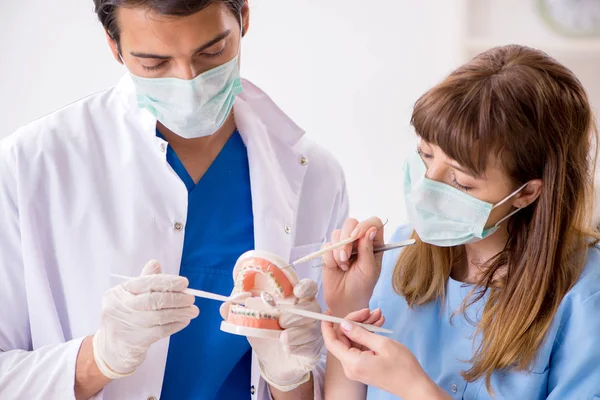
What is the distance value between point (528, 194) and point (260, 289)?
21.9 inches

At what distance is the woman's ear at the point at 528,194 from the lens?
54.1 inches

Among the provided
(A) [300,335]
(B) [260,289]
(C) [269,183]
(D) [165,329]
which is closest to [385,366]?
(A) [300,335]

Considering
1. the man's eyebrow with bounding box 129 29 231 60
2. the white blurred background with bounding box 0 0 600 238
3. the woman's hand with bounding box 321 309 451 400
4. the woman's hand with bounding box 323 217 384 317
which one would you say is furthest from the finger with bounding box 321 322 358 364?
the white blurred background with bounding box 0 0 600 238

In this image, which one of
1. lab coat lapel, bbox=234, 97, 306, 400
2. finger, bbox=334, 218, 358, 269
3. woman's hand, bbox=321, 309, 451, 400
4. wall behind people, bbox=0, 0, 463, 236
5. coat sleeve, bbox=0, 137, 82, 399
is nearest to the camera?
Result: woman's hand, bbox=321, 309, 451, 400

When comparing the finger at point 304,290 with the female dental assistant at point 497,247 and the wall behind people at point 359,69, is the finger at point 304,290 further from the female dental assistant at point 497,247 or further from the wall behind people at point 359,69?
the wall behind people at point 359,69

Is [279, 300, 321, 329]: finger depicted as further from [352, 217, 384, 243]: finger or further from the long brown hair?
the long brown hair

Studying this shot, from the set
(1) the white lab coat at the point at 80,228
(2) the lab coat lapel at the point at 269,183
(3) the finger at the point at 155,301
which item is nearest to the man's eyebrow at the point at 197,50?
(1) the white lab coat at the point at 80,228

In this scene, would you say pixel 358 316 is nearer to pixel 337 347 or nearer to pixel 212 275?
pixel 337 347

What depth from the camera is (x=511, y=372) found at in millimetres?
1326

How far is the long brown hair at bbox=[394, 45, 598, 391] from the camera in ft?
4.33

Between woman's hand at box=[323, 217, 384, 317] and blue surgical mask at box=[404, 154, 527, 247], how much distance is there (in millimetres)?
97

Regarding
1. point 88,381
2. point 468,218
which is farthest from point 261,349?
point 468,218

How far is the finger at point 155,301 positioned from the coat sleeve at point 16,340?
17cm

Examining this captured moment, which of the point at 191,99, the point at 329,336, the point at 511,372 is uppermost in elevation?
the point at 191,99
